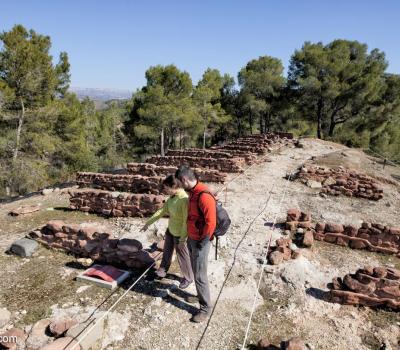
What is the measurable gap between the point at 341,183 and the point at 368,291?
7022 mm

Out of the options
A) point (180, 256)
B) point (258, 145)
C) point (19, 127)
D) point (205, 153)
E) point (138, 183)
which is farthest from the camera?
point (258, 145)

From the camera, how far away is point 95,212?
858cm

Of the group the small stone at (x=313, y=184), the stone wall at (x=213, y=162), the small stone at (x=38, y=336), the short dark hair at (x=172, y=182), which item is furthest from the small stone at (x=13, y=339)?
the stone wall at (x=213, y=162)

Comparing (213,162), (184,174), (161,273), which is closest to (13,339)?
(161,273)

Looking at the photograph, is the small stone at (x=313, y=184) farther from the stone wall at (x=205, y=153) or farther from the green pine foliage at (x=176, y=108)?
the green pine foliage at (x=176, y=108)

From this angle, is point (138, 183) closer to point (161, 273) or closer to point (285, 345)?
point (161, 273)

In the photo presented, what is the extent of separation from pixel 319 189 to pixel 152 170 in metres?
6.06

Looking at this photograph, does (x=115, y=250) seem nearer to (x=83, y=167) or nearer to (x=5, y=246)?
(x=5, y=246)

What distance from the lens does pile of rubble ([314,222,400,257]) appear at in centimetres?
664

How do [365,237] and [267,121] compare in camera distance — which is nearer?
[365,237]

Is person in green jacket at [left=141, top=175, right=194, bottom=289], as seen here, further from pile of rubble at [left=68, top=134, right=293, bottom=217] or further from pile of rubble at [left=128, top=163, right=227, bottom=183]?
pile of rubble at [left=128, top=163, right=227, bottom=183]

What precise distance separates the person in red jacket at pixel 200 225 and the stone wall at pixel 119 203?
372 cm

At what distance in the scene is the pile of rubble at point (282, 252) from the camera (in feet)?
18.9

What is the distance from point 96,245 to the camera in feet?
19.4
